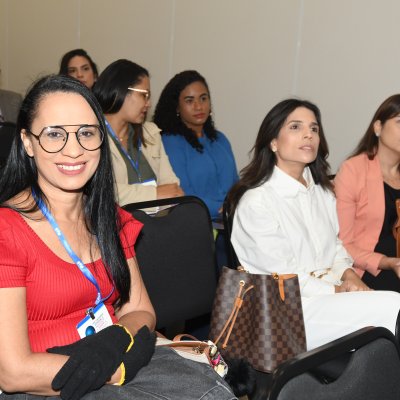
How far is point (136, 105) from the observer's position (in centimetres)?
348

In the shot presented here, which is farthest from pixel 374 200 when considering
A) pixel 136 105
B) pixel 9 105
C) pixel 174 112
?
pixel 9 105

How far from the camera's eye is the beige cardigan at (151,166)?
10.5 ft

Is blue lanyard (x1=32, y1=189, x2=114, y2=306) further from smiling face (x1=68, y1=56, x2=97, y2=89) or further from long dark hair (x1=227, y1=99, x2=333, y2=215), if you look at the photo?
smiling face (x1=68, y1=56, x2=97, y2=89)

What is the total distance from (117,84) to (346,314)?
5.69ft

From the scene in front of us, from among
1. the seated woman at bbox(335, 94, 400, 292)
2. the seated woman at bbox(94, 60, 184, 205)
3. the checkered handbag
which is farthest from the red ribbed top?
the seated woman at bbox(335, 94, 400, 292)

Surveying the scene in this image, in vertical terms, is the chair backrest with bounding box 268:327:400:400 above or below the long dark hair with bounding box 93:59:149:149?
below

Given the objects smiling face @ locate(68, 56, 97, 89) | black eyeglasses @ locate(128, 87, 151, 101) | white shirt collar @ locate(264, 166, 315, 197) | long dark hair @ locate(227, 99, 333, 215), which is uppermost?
smiling face @ locate(68, 56, 97, 89)

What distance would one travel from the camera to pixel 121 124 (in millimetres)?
3494

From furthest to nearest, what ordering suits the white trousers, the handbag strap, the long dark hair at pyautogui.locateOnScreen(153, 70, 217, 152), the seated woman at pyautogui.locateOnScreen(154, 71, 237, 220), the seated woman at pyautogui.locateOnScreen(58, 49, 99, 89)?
the seated woman at pyautogui.locateOnScreen(58, 49, 99, 89)
the long dark hair at pyautogui.locateOnScreen(153, 70, 217, 152)
the seated woman at pyautogui.locateOnScreen(154, 71, 237, 220)
the white trousers
the handbag strap

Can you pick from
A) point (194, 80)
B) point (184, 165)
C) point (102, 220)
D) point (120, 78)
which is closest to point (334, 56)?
point (194, 80)

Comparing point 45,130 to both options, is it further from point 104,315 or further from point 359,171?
point 359,171

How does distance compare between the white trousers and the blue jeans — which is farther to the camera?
the white trousers

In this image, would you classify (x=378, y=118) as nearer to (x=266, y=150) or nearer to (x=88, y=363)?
(x=266, y=150)

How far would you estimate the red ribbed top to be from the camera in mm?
1686
